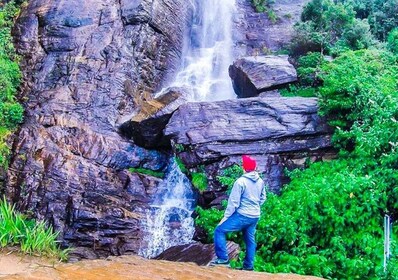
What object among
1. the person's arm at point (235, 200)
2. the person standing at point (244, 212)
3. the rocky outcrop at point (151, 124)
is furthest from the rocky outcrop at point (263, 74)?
the person's arm at point (235, 200)

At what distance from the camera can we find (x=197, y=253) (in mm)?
7848

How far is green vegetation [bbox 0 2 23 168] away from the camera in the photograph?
1263 centimetres

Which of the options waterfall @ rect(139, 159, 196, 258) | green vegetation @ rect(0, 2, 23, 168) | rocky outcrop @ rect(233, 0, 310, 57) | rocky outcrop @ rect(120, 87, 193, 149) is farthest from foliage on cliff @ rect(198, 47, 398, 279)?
green vegetation @ rect(0, 2, 23, 168)

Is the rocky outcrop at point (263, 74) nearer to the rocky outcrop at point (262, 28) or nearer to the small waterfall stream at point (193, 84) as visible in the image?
the small waterfall stream at point (193, 84)

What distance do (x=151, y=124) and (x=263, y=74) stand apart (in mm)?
3828

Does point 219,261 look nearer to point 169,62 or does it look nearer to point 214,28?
point 169,62

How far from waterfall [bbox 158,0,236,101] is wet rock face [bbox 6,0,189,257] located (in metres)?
0.66

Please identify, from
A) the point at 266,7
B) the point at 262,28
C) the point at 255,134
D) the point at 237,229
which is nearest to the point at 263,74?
the point at 255,134

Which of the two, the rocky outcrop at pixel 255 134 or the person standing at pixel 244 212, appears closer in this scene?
the person standing at pixel 244 212

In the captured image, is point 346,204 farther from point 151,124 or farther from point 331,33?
point 331,33

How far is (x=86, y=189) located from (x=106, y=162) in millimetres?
1109

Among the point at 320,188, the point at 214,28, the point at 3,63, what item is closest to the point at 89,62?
the point at 3,63

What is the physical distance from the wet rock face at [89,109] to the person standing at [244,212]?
4.74 meters

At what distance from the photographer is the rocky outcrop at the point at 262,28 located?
661 inches
